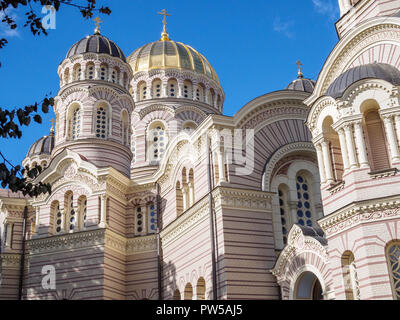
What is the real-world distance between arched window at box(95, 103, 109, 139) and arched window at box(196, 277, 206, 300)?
9816 mm

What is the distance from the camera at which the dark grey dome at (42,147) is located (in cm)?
3919

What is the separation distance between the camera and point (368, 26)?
55.4 feet

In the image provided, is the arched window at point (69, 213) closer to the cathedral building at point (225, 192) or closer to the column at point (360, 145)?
the cathedral building at point (225, 192)

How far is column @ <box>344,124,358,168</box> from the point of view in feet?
49.7

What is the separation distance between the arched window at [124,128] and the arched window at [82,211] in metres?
4.11

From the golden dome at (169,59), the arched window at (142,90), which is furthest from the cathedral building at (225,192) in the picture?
the golden dome at (169,59)

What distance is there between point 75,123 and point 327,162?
49.1ft

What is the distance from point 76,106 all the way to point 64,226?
6.45 metres

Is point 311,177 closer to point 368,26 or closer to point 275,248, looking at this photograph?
point 275,248

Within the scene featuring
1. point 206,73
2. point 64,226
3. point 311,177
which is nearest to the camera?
point 311,177

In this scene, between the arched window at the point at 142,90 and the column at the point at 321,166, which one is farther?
the arched window at the point at 142,90

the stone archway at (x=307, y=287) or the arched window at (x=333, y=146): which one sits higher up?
the arched window at (x=333, y=146)

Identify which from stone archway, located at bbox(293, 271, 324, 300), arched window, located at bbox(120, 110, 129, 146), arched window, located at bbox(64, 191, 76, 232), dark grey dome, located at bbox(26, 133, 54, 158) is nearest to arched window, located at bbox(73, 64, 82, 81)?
arched window, located at bbox(120, 110, 129, 146)
